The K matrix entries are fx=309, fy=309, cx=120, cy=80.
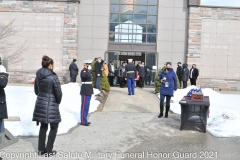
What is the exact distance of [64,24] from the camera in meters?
20.2

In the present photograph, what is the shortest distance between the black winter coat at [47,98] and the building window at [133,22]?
1517 cm

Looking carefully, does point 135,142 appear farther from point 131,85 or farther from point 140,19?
point 140,19

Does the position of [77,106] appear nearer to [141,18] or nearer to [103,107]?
[103,107]

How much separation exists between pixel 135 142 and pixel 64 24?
1477 centimetres

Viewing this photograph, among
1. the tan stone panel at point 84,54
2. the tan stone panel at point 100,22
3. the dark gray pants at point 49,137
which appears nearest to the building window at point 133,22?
the tan stone panel at point 100,22

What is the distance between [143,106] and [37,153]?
649 cm

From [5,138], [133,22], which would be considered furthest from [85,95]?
[133,22]

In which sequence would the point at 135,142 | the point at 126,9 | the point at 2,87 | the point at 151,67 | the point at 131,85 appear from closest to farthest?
the point at 2,87 → the point at 135,142 → the point at 131,85 → the point at 151,67 → the point at 126,9

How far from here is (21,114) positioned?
8750 mm

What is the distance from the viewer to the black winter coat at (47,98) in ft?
18.0

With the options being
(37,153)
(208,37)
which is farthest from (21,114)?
(208,37)

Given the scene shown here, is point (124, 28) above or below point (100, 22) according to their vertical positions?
below

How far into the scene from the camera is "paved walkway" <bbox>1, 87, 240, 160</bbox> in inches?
235

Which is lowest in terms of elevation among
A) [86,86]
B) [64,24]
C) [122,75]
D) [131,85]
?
[131,85]
